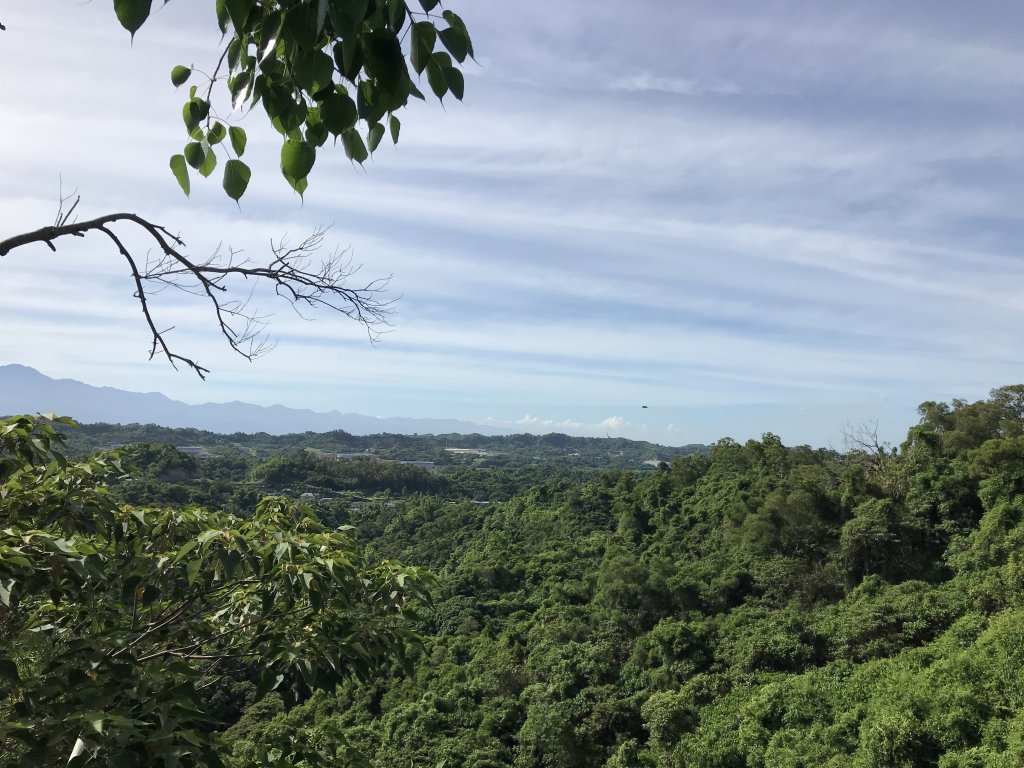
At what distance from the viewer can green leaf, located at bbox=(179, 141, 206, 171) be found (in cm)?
113

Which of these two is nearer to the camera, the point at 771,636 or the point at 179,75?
the point at 179,75

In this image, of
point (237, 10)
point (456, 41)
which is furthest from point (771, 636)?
point (237, 10)

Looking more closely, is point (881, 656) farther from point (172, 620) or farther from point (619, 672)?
point (172, 620)

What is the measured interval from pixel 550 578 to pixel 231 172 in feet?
87.9

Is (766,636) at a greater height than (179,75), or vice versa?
(179,75)

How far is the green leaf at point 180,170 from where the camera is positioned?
1146 mm

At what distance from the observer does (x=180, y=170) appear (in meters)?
1.15

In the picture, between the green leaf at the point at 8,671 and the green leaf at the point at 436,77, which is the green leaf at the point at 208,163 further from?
the green leaf at the point at 8,671

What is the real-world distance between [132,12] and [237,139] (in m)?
0.47

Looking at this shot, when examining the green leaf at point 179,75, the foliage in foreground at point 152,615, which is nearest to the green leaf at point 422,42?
the green leaf at point 179,75

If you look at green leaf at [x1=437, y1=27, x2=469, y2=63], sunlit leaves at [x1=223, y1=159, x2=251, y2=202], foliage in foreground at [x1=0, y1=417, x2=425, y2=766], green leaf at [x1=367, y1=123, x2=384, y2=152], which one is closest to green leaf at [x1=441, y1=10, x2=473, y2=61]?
green leaf at [x1=437, y1=27, x2=469, y2=63]

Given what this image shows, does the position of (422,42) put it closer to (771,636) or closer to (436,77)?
(436,77)

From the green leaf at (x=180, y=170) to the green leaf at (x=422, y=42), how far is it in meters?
0.58

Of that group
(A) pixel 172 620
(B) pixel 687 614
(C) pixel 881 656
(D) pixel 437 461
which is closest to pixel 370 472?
(D) pixel 437 461
